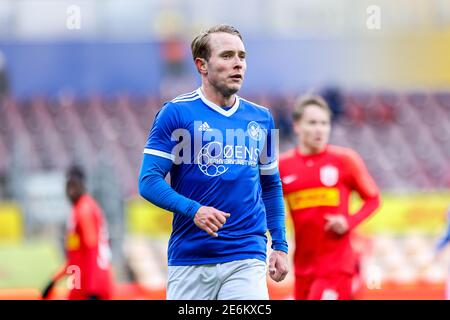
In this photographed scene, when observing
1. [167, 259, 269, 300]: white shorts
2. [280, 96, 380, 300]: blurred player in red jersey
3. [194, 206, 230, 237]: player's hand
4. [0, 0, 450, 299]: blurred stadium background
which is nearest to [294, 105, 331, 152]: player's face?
[280, 96, 380, 300]: blurred player in red jersey

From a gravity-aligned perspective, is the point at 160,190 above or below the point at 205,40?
below

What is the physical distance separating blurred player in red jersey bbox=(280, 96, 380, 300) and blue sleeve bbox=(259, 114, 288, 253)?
73.1 inches

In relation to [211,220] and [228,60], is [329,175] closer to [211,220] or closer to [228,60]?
[228,60]

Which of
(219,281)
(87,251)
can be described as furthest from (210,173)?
(87,251)

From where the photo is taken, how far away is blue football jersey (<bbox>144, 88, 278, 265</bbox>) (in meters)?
5.57

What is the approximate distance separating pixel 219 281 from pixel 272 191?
0.62 metres

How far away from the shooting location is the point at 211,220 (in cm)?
530

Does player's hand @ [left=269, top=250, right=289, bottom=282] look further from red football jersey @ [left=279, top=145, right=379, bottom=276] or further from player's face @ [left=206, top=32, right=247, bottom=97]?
red football jersey @ [left=279, top=145, right=379, bottom=276]

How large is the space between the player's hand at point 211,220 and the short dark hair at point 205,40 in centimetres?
86

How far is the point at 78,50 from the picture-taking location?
23359 mm

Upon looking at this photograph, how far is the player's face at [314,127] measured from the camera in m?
8.05

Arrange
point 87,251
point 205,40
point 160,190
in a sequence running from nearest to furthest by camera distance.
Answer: point 160,190 < point 205,40 < point 87,251

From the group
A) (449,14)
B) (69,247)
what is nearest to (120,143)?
(449,14)
